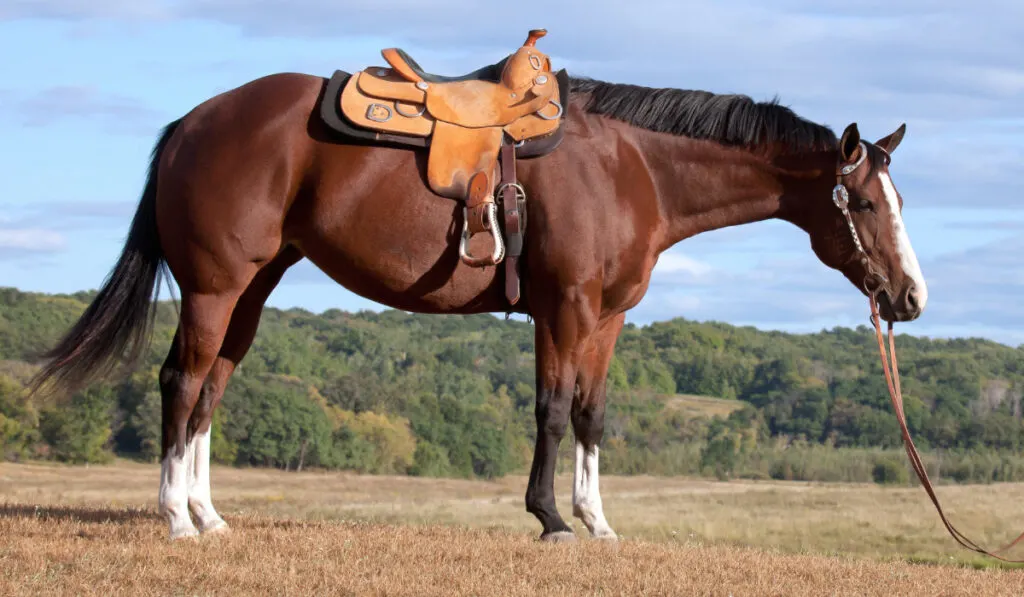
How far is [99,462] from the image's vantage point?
54719 mm

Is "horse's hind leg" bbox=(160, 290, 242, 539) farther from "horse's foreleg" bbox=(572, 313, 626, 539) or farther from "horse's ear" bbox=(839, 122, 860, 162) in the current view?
→ "horse's ear" bbox=(839, 122, 860, 162)

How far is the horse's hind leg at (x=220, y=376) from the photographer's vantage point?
8023 millimetres

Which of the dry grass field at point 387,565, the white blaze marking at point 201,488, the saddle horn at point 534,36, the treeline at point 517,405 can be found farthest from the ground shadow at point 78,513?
the treeline at point 517,405

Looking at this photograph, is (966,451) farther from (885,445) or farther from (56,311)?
(56,311)

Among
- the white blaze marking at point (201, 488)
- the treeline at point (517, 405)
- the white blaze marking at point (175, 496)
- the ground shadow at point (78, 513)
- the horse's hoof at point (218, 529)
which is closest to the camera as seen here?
the white blaze marking at point (175, 496)

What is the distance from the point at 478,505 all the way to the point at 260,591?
39450 mm

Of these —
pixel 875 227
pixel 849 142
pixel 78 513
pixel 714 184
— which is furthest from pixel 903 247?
pixel 78 513

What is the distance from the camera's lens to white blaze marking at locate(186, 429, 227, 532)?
7.94 m

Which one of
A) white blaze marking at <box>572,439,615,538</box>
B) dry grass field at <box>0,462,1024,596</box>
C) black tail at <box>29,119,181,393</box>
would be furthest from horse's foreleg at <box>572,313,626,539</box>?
black tail at <box>29,119,181,393</box>

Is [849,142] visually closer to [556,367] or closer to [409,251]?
[556,367]

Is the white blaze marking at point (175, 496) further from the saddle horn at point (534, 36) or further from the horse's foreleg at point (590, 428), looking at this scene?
the saddle horn at point (534, 36)

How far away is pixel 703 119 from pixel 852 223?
1.26 meters

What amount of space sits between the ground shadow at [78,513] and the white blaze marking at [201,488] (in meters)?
0.72

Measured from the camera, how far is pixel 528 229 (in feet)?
25.1
